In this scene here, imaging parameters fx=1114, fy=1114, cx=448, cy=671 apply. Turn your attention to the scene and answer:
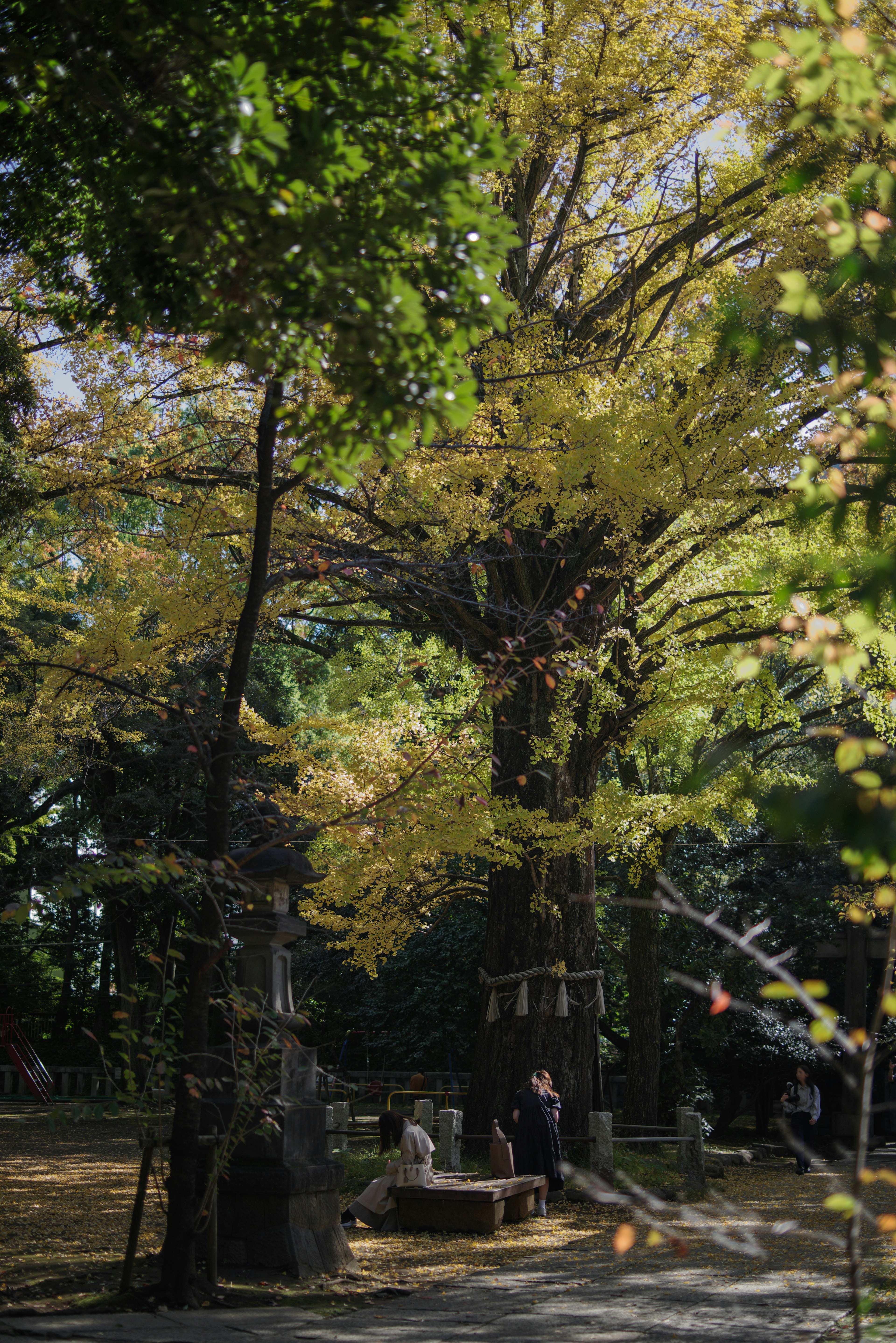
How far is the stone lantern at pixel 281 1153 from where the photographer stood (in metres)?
7.01

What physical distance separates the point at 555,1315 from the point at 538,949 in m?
6.30

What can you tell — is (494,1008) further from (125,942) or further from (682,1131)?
(125,942)

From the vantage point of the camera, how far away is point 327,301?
3.31 metres

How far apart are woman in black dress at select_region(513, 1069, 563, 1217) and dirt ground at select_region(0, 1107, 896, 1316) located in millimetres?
439

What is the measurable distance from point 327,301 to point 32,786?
24504 mm

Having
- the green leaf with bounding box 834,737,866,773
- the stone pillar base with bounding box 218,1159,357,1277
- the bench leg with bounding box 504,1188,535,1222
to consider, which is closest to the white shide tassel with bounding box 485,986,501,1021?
the bench leg with bounding box 504,1188,535,1222

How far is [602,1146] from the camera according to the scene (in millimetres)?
11688

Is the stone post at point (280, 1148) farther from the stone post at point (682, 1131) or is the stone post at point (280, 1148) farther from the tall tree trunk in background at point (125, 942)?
the tall tree trunk in background at point (125, 942)

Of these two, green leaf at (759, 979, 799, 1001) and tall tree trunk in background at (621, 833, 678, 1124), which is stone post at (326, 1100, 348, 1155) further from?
green leaf at (759, 979, 799, 1001)

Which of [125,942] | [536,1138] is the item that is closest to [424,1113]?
[536,1138]

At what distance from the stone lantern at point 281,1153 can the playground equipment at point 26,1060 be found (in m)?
17.7

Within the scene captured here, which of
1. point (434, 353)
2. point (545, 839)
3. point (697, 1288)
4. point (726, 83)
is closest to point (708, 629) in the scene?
point (545, 839)

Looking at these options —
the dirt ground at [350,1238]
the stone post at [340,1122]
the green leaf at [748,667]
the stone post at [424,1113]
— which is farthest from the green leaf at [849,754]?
the stone post at [340,1122]

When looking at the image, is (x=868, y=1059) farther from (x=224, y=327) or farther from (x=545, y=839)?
(x=545, y=839)
